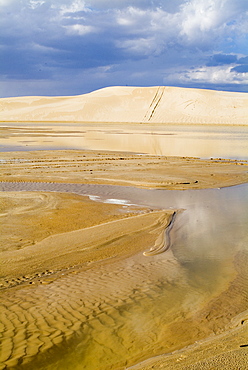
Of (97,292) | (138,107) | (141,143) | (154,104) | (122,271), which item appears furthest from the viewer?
(154,104)

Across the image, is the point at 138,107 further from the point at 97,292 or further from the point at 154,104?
the point at 97,292

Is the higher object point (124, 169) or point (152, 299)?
point (124, 169)

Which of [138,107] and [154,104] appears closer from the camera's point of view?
[138,107]

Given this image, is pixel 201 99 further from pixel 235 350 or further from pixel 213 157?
pixel 235 350

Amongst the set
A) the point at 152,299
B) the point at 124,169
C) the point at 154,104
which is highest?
the point at 154,104

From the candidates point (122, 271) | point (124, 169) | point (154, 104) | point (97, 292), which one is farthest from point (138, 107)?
point (97, 292)

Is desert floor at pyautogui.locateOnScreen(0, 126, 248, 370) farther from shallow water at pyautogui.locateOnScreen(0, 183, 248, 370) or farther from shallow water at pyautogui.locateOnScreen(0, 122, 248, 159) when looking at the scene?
shallow water at pyautogui.locateOnScreen(0, 122, 248, 159)
